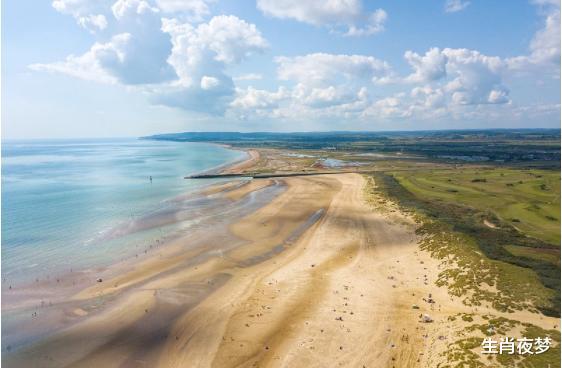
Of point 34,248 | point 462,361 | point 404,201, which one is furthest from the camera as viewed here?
point 404,201

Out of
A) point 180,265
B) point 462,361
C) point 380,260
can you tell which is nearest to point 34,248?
Answer: point 180,265

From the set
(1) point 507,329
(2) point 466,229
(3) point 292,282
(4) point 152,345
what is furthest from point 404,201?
(4) point 152,345

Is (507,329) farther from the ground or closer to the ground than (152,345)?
farther from the ground

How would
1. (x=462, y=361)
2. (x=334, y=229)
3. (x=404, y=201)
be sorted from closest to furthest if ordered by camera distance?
(x=462, y=361) → (x=334, y=229) → (x=404, y=201)

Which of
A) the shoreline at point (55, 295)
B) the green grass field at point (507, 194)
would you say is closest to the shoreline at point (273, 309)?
the shoreline at point (55, 295)

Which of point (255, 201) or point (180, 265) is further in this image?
point (255, 201)

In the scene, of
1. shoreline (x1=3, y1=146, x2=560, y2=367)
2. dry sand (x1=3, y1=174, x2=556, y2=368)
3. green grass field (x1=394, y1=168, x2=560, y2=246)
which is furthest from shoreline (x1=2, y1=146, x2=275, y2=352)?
green grass field (x1=394, y1=168, x2=560, y2=246)

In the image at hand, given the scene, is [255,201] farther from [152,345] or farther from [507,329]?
[507,329]
